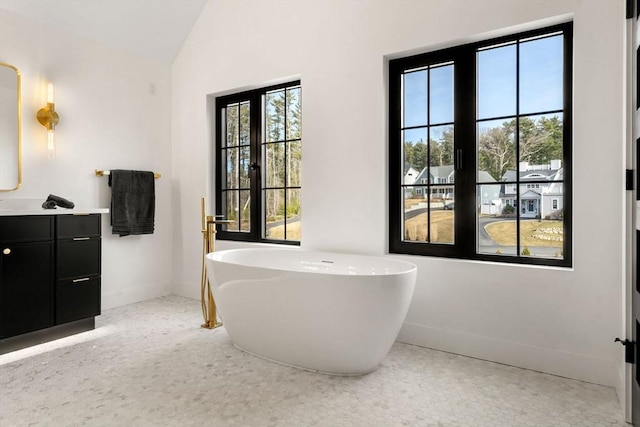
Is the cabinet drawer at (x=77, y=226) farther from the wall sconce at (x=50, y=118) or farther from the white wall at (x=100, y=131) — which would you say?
the wall sconce at (x=50, y=118)

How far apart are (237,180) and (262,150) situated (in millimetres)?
428

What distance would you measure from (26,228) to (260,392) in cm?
190

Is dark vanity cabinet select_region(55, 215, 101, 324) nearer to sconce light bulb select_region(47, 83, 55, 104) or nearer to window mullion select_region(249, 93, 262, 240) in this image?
sconce light bulb select_region(47, 83, 55, 104)

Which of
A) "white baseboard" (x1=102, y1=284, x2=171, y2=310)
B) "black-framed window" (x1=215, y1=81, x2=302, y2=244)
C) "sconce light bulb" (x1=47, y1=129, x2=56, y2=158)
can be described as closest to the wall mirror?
"sconce light bulb" (x1=47, y1=129, x2=56, y2=158)

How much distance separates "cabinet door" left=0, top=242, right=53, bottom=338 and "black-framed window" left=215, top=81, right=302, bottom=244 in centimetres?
149

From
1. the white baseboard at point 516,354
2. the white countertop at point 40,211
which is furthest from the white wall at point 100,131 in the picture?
the white baseboard at point 516,354

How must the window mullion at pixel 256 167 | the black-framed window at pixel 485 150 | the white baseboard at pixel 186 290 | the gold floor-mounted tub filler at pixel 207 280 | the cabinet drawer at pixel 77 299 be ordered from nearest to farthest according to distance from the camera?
the black-framed window at pixel 485 150 → the cabinet drawer at pixel 77 299 → the gold floor-mounted tub filler at pixel 207 280 → the window mullion at pixel 256 167 → the white baseboard at pixel 186 290

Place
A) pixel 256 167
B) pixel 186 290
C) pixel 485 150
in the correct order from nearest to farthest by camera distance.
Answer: pixel 485 150, pixel 256 167, pixel 186 290

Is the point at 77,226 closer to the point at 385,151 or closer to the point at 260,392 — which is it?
the point at 260,392

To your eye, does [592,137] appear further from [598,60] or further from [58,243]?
[58,243]

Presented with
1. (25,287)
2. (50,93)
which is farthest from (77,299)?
(50,93)

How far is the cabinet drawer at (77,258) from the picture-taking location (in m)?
2.79

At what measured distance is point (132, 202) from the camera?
12.0 feet

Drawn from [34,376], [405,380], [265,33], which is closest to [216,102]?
[265,33]
